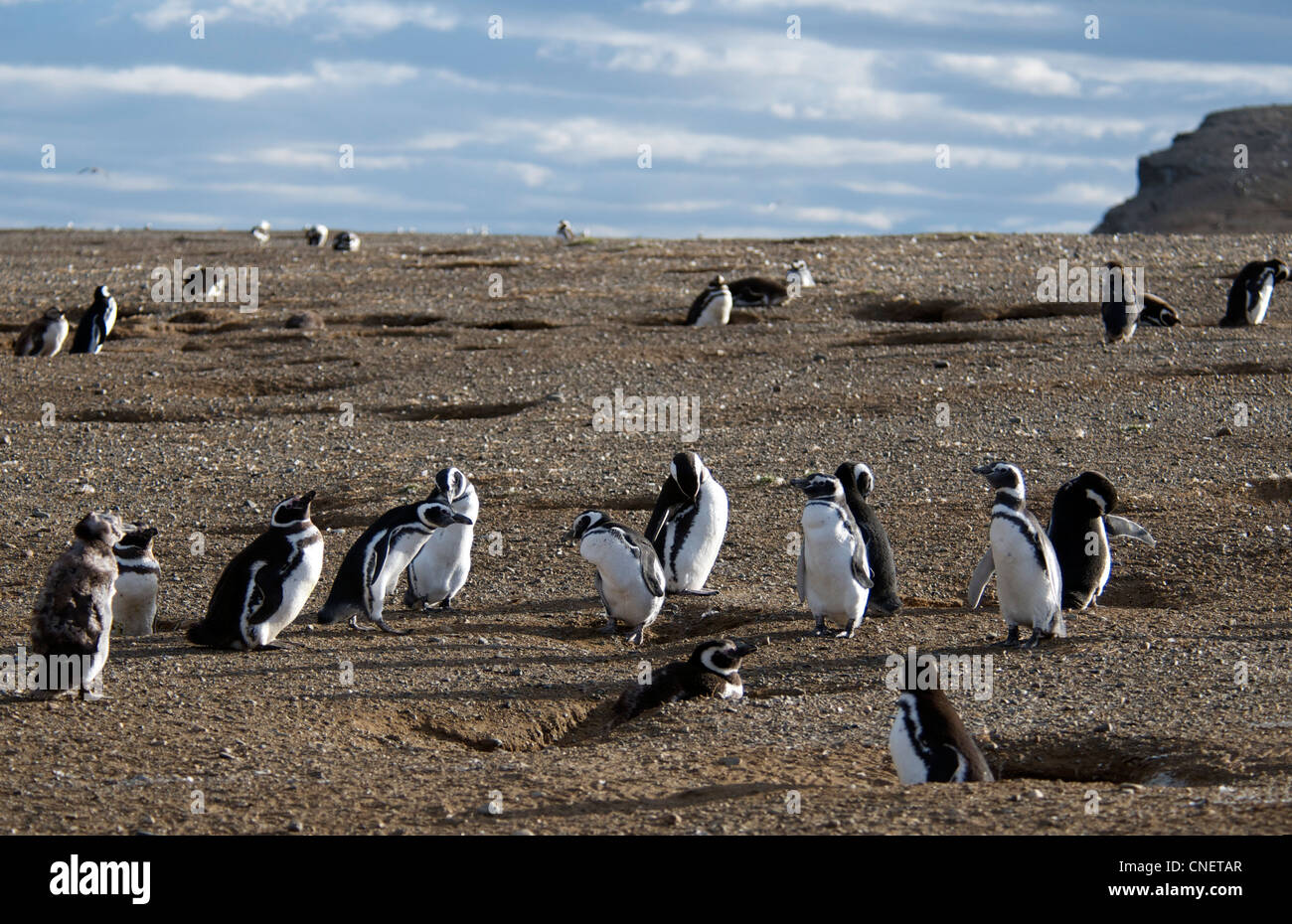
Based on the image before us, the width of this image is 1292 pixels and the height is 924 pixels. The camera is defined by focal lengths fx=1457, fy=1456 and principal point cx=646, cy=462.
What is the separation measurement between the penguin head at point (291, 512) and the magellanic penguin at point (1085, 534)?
11.4 ft

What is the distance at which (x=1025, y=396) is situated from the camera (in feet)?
38.0

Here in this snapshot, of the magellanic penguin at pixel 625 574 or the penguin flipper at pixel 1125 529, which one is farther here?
the penguin flipper at pixel 1125 529

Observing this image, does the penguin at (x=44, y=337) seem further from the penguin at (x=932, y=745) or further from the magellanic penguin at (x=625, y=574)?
the penguin at (x=932, y=745)

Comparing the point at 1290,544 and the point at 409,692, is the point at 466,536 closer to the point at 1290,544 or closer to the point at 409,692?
the point at 409,692

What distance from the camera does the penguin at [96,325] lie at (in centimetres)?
1552

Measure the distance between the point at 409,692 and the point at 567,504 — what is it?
326 cm

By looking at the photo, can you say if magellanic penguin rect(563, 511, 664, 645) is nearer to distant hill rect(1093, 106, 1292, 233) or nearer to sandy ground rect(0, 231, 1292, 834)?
sandy ground rect(0, 231, 1292, 834)

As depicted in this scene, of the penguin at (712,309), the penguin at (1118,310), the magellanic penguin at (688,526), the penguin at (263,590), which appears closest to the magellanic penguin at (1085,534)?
→ the magellanic penguin at (688,526)

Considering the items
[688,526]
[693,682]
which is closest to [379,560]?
[688,526]

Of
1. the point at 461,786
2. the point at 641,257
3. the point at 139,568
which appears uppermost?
the point at 641,257

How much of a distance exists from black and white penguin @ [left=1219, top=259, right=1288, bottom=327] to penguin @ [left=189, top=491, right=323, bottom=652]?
37.9ft

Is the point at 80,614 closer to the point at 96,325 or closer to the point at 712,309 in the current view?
the point at 712,309

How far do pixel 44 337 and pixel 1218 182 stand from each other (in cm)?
5356
